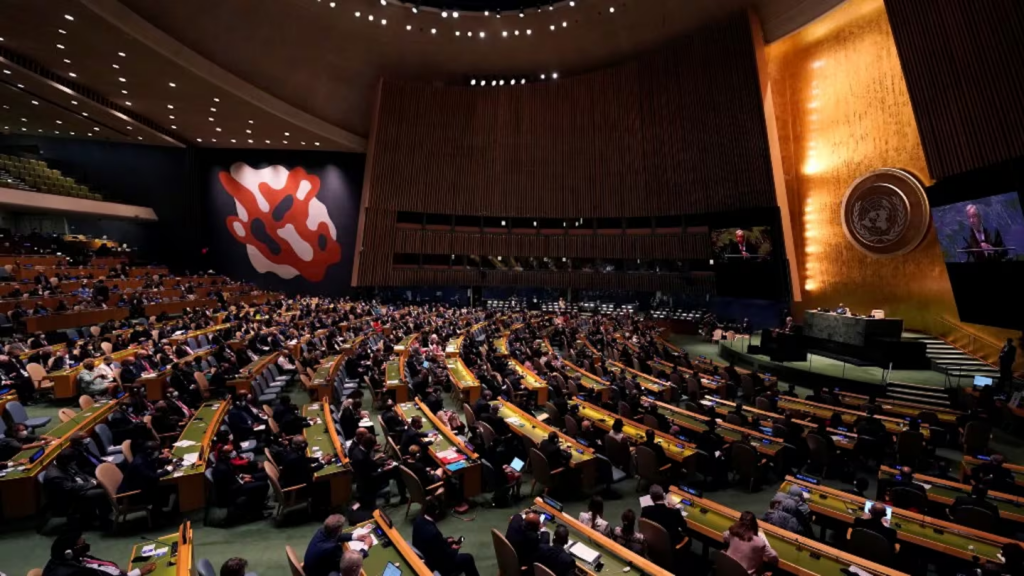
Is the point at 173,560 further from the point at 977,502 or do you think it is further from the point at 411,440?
the point at 977,502

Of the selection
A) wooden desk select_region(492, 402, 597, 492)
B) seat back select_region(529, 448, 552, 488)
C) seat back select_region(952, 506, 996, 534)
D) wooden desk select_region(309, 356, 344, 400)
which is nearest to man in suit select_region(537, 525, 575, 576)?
seat back select_region(529, 448, 552, 488)

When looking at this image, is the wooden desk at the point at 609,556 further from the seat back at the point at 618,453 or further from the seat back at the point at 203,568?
the seat back at the point at 203,568

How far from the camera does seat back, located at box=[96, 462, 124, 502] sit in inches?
226

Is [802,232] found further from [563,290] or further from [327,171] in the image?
[327,171]

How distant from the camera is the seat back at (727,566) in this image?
14.0 feet

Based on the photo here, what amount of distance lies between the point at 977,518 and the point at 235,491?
27.3ft

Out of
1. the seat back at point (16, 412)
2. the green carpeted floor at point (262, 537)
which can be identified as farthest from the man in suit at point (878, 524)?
the seat back at point (16, 412)

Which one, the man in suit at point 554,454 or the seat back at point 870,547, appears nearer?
the seat back at point 870,547

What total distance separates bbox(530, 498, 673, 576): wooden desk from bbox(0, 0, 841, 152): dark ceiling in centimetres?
1808

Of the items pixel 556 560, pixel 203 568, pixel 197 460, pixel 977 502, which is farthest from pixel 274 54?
pixel 977 502

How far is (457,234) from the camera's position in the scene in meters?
30.7

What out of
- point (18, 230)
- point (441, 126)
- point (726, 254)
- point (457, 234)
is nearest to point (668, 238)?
point (726, 254)

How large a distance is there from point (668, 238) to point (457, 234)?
11916mm

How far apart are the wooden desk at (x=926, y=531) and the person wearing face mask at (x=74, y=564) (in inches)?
265
